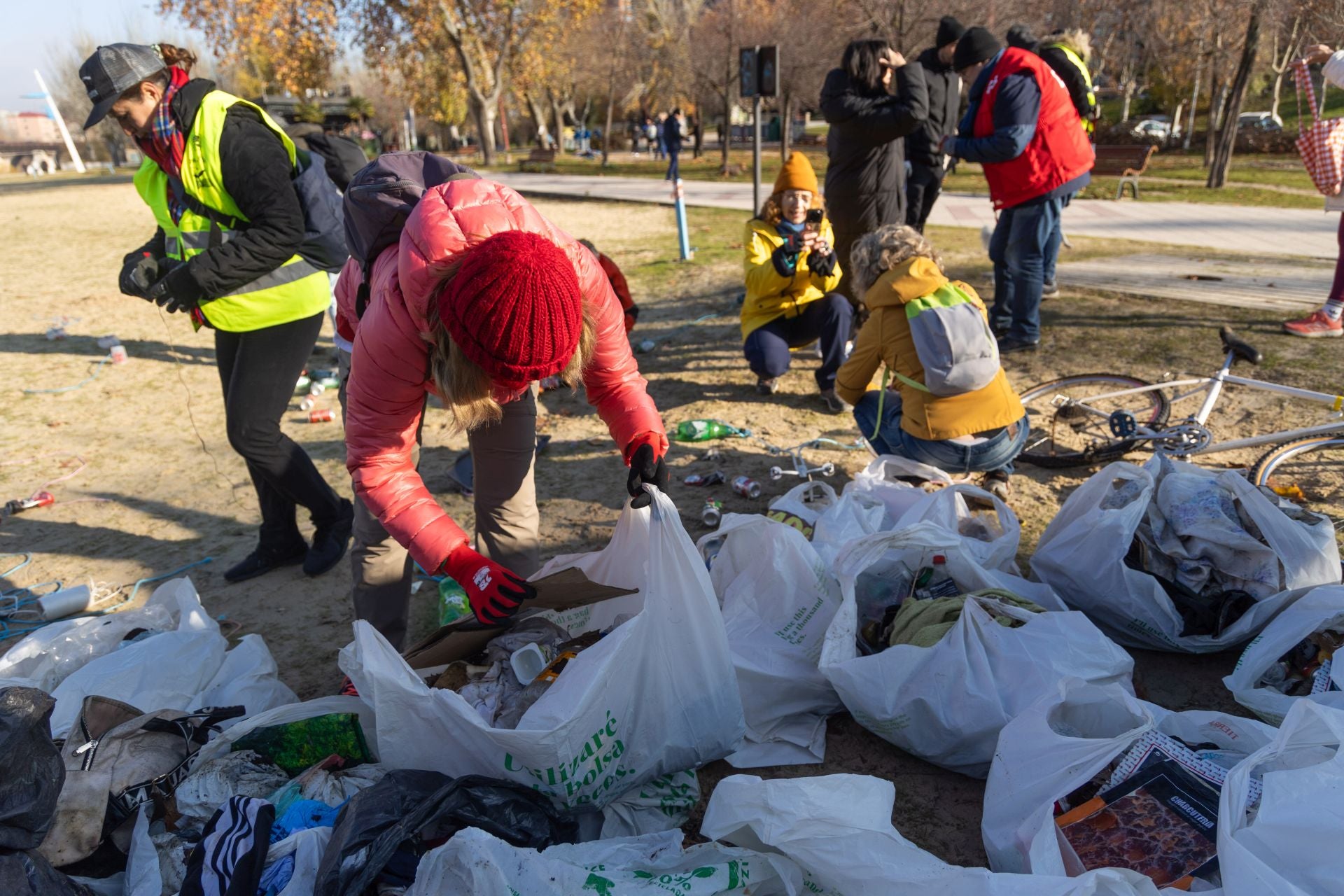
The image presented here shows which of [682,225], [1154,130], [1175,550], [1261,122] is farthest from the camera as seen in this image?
[1154,130]

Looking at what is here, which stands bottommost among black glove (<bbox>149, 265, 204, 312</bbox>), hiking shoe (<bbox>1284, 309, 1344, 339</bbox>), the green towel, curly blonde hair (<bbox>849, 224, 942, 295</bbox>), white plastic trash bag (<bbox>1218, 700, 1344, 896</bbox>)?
the green towel

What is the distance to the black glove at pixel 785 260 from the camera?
4.50m

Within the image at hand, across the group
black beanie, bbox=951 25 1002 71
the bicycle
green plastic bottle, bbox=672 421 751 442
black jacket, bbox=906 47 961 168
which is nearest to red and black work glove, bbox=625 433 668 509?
the bicycle

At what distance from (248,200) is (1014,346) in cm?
423

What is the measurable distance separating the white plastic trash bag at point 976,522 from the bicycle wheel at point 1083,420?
1.04 meters

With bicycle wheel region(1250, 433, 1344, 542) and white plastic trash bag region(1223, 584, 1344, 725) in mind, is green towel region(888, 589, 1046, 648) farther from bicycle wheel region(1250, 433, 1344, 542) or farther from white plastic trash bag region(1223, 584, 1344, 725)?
bicycle wheel region(1250, 433, 1344, 542)

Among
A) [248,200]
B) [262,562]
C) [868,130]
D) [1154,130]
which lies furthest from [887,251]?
[1154,130]

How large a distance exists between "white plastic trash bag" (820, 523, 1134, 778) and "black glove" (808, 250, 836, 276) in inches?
106

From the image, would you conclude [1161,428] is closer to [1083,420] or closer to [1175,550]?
[1083,420]

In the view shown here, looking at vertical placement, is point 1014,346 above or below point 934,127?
below

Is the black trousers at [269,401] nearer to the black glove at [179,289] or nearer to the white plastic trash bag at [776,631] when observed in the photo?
the black glove at [179,289]

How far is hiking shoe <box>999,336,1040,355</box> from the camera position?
16.6 ft

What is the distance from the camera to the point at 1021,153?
4.74m

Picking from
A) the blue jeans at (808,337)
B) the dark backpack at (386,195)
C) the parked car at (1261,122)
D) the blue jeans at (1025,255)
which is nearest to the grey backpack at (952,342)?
the blue jeans at (808,337)
